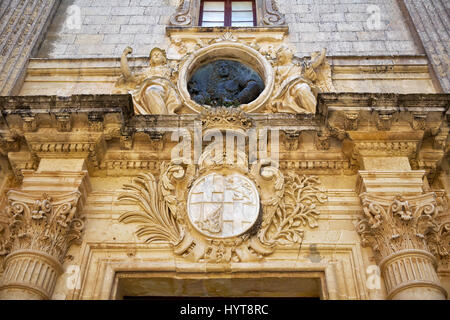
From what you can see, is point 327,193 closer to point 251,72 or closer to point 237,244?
point 237,244

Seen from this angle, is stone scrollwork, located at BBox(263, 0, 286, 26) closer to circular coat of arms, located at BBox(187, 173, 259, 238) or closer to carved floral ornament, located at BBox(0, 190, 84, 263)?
circular coat of arms, located at BBox(187, 173, 259, 238)

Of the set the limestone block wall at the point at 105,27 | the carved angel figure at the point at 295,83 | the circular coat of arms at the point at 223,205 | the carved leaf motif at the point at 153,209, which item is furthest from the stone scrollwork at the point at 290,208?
the limestone block wall at the point at 105,27

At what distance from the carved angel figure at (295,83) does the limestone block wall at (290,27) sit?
770 millimetres

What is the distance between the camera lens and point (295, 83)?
748 centimetres

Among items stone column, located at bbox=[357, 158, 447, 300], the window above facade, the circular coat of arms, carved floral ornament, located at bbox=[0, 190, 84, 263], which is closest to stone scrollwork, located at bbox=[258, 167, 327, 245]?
the circular coat of arms

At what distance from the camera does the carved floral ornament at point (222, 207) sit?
5742mm

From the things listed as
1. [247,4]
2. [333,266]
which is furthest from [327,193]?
[247,4]

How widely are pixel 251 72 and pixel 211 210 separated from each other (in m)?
3.14

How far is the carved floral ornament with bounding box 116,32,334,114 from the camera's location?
24.0ft

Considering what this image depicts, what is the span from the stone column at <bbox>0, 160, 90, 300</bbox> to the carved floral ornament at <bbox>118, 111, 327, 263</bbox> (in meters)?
0.64

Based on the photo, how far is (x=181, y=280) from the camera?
5.68m

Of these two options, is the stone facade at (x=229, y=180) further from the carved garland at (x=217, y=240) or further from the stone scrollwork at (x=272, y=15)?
the stone scrollwork at (x=272, y=15)

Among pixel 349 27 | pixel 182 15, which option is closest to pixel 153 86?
pixel 182 15

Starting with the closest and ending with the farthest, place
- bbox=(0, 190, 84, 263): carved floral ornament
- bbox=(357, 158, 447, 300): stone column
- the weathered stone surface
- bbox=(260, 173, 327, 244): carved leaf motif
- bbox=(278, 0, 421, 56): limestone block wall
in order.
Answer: bbox=(357, 158, 447, 300): stone column
bbox=(0, 190, 84, 263): carved floral ornament
bbox=(260, 173, 327, 244): carved leaf motif
the weathered stone surface
bbox=(278, 0, 421, 56): limestone block wall
